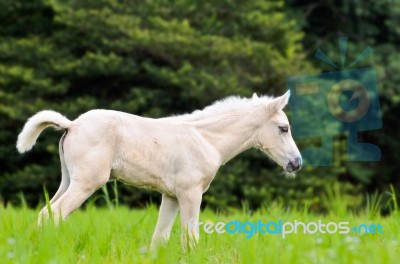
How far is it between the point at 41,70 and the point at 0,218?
12.2 metres

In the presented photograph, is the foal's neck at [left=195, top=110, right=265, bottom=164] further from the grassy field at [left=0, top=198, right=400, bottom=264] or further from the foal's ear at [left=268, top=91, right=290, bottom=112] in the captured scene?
the grassy field at [left=0, top=198, right=400, bottom=264]

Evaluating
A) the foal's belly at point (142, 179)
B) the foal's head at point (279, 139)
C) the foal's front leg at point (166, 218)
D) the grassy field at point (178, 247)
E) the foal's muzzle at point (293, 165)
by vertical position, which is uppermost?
the foal's head at point (279, 139)

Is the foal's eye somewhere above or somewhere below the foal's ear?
below

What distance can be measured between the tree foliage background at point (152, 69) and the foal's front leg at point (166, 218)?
1087cm

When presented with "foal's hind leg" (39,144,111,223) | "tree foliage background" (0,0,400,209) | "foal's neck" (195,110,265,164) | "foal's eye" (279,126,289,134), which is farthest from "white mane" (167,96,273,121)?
"tree foliage background" (0,0,400,209)

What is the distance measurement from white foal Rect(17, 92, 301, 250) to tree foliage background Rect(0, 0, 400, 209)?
427 inches

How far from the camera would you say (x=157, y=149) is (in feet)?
17.4

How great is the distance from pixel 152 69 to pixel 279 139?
1213 cm

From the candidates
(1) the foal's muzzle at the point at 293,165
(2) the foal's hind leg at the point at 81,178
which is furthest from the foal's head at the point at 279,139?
(2) the foal's hind leg at the point at 81,178

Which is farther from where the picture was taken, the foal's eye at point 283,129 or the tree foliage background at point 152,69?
the tree foliage background at point 152,69

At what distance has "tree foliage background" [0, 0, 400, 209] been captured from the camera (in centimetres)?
1714

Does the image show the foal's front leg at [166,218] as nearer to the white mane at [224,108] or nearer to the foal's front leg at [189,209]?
the foal's front leg at [189,209]

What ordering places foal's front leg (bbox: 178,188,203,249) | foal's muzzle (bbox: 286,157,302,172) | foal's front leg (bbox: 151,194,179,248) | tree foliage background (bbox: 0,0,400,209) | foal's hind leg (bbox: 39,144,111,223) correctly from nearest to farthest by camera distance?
foal's hind leg (bbox: 39,144,111,223) < foal's front leg (bbox: 178,188,203,249) < foal's front leg (bbox: 151,194,179,248) < foal's muzzle (bbox: 286,157,302,172) < tree foliage background (bbox: 0,0,400,209)

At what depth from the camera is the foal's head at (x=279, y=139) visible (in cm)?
565
